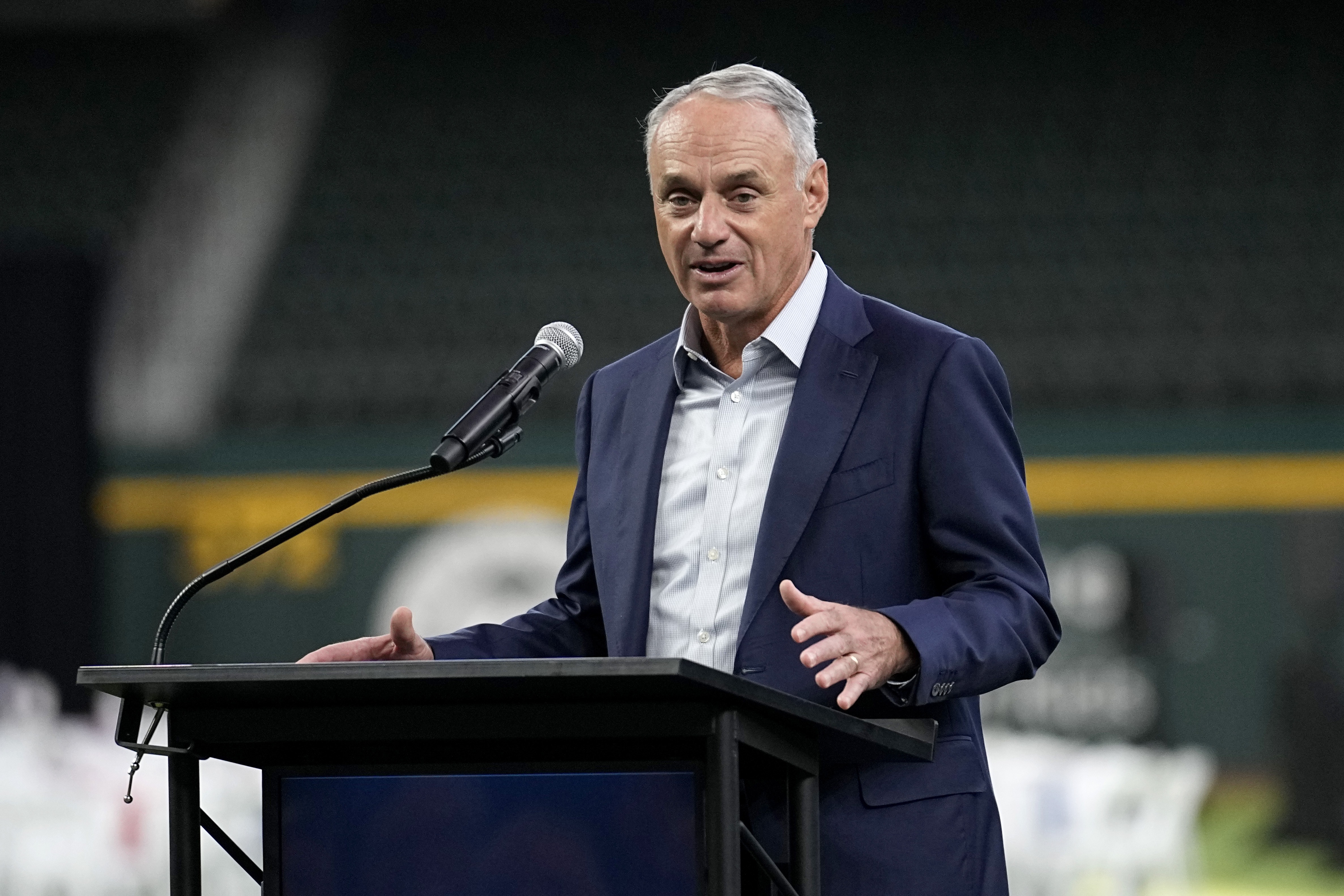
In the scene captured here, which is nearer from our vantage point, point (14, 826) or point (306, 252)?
point (14, 826)

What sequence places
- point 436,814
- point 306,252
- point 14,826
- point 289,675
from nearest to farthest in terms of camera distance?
point 289,675 < point 436,814 < point 14,826 < point 306,252

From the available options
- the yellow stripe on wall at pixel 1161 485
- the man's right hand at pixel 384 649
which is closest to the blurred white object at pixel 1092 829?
the yellow stripe on wall at pixel 1161 485

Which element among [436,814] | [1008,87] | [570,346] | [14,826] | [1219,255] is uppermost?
[1008,87]

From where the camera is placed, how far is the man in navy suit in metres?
1.46

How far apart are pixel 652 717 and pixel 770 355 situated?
0.58 meters

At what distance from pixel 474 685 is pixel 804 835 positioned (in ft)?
0.92

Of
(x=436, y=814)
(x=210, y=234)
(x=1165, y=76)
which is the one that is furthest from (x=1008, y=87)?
(x=436, y=814)

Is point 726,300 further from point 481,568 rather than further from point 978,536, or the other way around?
point 481,568

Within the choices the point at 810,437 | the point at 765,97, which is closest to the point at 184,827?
→ the point at 810,437

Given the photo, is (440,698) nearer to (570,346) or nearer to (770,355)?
(570,346)

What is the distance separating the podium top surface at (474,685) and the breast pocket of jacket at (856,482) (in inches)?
11.9

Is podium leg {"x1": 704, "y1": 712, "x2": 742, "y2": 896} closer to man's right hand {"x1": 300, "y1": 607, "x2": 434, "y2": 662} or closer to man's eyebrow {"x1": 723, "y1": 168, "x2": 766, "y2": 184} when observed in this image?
man's right hand {"x1": 300, "y1": 607, "x2": 434, "y2": 662}

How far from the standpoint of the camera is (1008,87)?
25.7 ft

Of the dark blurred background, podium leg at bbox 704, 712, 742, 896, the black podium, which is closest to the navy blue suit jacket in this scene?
the black podium
